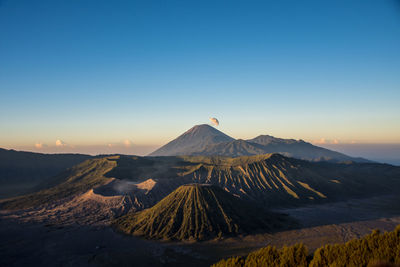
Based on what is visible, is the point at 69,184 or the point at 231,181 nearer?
the point at 231,181

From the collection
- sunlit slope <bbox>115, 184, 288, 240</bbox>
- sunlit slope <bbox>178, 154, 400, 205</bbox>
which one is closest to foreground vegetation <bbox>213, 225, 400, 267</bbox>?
sunlit slope <bbox>115, 184, 288, 240</bbox>

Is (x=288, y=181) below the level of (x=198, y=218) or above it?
above

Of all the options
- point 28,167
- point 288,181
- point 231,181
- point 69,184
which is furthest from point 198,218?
point 28,167

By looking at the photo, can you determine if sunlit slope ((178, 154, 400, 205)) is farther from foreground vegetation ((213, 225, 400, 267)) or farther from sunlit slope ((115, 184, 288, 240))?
foreground vegetation ((213, 225, 400, 267))

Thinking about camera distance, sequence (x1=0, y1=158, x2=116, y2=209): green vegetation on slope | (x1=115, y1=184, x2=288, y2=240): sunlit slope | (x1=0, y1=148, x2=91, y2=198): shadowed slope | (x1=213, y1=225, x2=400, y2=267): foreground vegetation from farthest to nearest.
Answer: (x1=0, y1=148, x2=91, y2=198): shadowed slope
(x1=0, y1=158, x2=116, y2=209): green vegetation on slope
(x1=115, y1=184, x2=288, y2=240): sunlit slope
(x1=213, y1=225, x2=400, y2=267): foreground vegetation

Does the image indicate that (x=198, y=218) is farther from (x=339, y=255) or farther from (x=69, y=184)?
(x=69, y=184)

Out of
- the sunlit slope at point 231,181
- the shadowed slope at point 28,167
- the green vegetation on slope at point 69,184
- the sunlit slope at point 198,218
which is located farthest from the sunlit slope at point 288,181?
the shadowed slope at point 28,167

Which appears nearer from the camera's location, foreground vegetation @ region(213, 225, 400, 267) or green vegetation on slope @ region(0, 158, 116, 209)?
foreground vegetation @ region(213, 225, 400, 267)
